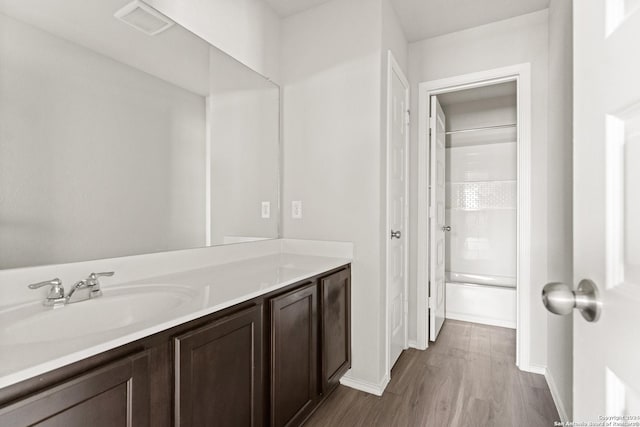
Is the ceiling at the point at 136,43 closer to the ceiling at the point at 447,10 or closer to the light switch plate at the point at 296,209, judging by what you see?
the ceiling at the point at 447,10

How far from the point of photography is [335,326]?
5.81ft

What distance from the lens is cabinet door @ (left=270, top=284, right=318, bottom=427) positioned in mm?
1294

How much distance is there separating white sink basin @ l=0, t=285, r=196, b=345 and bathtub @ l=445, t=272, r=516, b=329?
2.84 meters

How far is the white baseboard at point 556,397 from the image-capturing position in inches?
64.7

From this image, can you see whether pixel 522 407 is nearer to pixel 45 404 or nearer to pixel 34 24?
pixel 45 404

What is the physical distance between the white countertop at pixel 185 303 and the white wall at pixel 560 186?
1.21 m

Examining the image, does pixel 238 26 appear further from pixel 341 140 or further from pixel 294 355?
pixel 294 355

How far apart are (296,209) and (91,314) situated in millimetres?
1356

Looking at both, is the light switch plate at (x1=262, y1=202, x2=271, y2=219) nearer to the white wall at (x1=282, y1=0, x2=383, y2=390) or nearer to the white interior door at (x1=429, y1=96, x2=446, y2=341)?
the white wall at (x1=282, y1=0, x2=383, y2=390)

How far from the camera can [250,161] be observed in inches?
80.2

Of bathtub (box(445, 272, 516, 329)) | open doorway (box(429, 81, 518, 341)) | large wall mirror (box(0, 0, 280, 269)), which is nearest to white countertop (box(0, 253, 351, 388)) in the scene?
large wall mirror (box(0, 0, 280, 269))

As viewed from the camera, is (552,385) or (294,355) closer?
(294,355)

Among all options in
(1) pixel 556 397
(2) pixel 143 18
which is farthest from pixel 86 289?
(1) pixel 556 397

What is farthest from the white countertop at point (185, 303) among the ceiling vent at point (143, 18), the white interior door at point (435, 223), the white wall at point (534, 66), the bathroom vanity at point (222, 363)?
the white wall at point (534, 66)
